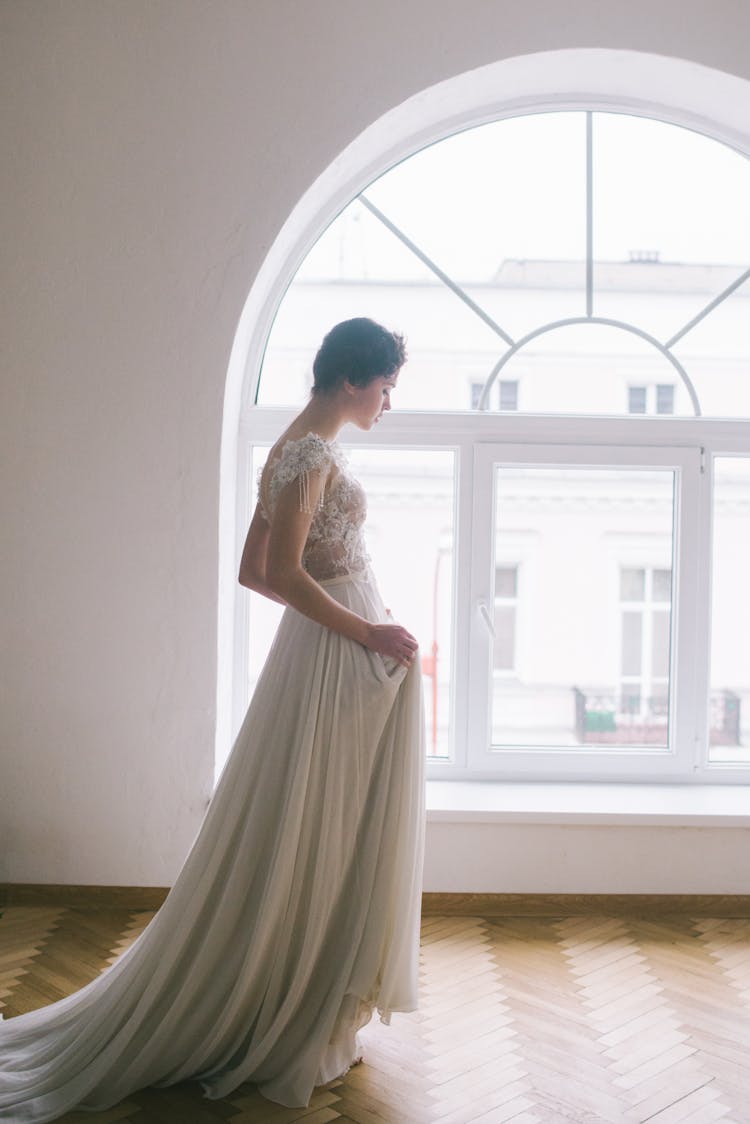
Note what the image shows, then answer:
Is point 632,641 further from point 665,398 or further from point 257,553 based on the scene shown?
point 257,553

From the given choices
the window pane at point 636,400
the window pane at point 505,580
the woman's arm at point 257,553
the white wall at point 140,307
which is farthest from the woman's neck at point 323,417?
the window pane at point 636,400

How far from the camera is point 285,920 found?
7.27 feet

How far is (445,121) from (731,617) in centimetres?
206

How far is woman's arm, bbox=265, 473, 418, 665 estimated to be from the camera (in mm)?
2234

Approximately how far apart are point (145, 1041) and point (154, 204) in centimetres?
242

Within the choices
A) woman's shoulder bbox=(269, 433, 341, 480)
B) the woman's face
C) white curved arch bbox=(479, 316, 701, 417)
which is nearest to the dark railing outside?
white curved arch bbox=(479, 316, 701, 417)

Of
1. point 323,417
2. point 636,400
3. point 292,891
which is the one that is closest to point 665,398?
point 636,400

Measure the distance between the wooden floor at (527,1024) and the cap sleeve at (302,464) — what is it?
131 centimetres

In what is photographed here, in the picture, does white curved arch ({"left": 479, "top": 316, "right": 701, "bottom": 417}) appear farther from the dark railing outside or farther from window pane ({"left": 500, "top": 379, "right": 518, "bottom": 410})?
the dark railing outside

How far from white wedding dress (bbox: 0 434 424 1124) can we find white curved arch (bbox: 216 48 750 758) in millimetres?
1081

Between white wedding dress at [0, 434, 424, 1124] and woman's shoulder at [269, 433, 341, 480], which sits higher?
woman's shoulder at [269, 433, 341, 480]

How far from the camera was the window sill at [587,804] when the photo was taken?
3340 millimetres

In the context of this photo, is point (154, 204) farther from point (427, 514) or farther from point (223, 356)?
point (427, 514)

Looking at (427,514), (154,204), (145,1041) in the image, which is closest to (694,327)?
(427,514)
